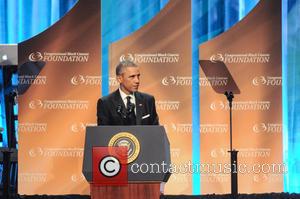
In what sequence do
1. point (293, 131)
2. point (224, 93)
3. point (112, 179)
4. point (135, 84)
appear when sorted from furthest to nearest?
point (293, 131)
point (224, 93)
point (135, 84)
point (112, 179)

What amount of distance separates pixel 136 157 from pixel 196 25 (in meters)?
3.16

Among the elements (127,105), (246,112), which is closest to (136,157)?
(127,105)

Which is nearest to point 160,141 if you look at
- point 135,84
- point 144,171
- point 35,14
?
point 144,171

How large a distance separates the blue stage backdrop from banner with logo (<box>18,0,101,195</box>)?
35 cm

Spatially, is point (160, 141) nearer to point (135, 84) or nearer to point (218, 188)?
point (135, 84)

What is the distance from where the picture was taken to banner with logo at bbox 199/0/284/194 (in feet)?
20.0

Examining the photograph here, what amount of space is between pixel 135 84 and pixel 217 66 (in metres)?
1.74

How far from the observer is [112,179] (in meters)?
3.60

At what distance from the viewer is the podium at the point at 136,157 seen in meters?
3.60

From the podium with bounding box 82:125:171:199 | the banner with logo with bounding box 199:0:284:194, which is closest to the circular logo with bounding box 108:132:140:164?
the podium with bounding box 82:125:171:199

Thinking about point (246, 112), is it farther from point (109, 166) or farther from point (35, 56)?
point (109, 166)

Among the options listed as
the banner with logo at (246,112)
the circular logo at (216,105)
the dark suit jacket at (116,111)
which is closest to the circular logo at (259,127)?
the banner with logo at (246,112)

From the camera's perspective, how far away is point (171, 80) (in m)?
6.11

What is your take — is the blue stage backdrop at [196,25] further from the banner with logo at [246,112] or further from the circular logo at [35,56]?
the circular logo at [35,56]
